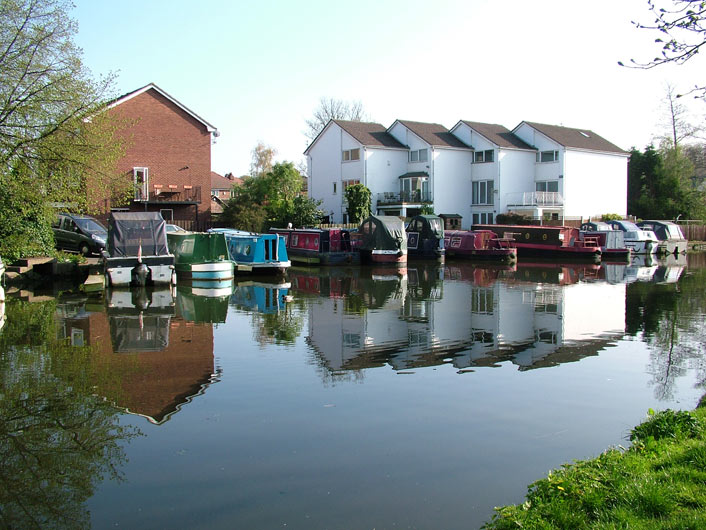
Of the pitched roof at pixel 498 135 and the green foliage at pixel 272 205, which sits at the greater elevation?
the pitched roof at pixel 498 135

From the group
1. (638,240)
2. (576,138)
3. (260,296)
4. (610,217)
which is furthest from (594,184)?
(260,296)

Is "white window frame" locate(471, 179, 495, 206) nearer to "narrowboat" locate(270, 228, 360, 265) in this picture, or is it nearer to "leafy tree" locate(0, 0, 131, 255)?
"narrowboat" locate(270, 228, 360, 265)

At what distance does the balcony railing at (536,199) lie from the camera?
175ft

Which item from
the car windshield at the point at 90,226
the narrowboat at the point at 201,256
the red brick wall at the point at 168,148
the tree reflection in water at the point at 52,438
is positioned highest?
the red brick wall at the point at 168,148

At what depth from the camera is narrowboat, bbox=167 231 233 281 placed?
2480 centimetres

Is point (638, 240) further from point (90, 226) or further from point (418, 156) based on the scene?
point (90, 226)

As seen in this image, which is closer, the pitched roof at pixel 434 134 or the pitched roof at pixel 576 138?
the pitched roof at pixel 434 134

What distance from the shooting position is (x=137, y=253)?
937 inches

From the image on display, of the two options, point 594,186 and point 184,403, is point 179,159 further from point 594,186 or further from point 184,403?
point 184,403

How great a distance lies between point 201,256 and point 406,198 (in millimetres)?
28745

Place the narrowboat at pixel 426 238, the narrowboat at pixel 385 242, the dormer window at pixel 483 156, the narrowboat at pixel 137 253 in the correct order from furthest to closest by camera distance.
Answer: the dormer window at pixel 483 156 < the narrowboat at pixel 426 238 < the narrowboat at pixel 385 242 < the narrowboat at pixel 137 253

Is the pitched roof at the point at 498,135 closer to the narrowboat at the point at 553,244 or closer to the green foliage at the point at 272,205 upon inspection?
the narrowboat at the point at 553,244

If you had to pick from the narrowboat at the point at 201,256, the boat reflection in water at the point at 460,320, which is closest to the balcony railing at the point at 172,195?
the narrowboat at the point at 201,256

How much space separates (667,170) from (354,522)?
61.7 meters
